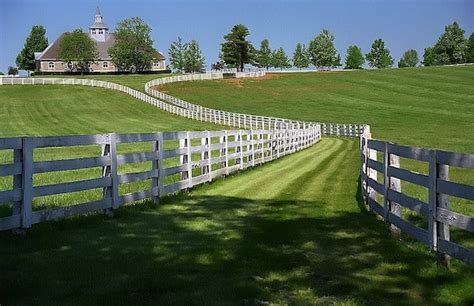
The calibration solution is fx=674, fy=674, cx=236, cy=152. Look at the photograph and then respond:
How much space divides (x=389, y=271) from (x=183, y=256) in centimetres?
249

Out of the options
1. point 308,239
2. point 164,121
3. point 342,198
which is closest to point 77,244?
point 308,239

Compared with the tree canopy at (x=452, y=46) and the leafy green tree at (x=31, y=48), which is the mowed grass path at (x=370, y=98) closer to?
the tree canopy at (x=452, y=46)

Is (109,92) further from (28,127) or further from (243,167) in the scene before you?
(243,167)

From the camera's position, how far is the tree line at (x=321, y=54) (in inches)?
5389

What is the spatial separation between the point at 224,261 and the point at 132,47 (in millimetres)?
130962

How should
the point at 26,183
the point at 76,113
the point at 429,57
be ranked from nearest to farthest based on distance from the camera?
the point at 26,183 < the point at 76,113 < the point at 429,57

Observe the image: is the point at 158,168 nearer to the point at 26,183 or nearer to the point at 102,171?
the point at 102,171

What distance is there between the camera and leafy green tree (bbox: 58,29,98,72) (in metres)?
130

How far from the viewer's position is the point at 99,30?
504 feet

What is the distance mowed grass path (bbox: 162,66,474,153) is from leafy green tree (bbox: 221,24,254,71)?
34.9m

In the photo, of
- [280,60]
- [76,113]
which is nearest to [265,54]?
[280,60]

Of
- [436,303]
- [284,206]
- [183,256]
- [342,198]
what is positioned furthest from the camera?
[342,198]

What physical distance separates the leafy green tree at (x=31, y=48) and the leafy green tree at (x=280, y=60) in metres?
61.1

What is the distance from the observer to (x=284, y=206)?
12836mm
